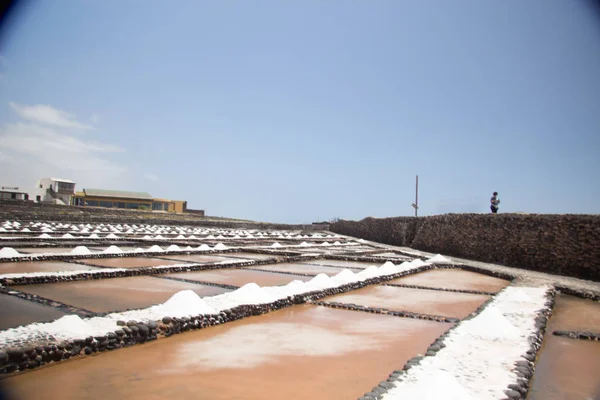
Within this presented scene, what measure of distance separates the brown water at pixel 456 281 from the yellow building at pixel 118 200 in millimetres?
34592

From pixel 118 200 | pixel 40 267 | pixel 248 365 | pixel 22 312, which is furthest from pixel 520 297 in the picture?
pixel 118 200

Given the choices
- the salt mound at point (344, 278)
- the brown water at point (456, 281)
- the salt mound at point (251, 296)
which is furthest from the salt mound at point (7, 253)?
the brown water at point (456, 281)

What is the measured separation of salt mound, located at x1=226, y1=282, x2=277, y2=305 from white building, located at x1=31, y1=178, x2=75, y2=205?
37.1m

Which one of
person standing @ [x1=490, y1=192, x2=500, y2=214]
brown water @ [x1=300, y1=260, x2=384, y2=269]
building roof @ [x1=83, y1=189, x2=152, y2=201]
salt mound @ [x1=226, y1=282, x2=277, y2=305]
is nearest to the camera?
salt mound @ [x1=226, y1=282, x2=277, y2=305]

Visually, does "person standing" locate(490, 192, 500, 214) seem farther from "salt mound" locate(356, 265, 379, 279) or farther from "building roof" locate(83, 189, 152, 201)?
"building roof" locate(83, 189, 152, 201)

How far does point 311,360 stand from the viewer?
8.77 feet

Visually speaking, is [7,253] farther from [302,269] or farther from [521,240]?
[521,240]

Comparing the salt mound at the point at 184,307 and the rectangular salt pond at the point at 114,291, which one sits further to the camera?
the rectangular salt pond at the point at 114,291

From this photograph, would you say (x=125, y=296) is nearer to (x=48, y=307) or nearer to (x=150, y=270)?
(x=48, y=307)

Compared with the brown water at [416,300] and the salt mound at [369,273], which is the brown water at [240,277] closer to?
the salt mound at [369,273]

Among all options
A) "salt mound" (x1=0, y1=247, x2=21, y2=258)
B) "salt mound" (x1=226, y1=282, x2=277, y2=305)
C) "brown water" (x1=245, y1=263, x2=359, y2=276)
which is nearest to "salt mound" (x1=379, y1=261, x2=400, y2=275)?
"brown water" (x1=245, y1=263, x2=359, y2=276)

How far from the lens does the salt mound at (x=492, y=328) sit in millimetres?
3059

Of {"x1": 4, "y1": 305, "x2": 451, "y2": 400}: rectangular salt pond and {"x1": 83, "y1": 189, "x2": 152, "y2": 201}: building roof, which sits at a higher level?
{"x1": 83, "y1": 189, "x2": 152, "y2": 201}: building roof

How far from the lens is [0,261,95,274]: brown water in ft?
19.8
